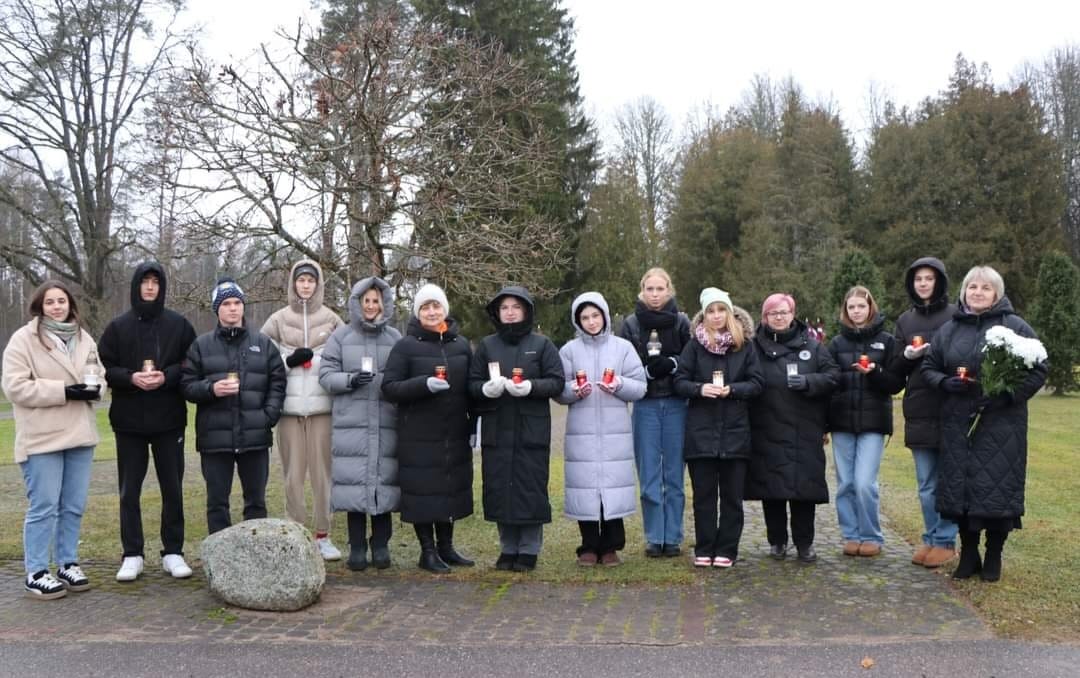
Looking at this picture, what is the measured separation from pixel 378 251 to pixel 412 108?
1.64m

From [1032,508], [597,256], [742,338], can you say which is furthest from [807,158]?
[742,338]

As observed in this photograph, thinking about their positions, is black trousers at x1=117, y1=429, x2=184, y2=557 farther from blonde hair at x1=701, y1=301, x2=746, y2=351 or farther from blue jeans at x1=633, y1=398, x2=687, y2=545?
blonde hair at x1=701, y1=301, x2=746, y2=351

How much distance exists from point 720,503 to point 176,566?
13.6ft

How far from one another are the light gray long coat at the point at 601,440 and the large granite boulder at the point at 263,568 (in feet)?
6.60

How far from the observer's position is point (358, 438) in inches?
265

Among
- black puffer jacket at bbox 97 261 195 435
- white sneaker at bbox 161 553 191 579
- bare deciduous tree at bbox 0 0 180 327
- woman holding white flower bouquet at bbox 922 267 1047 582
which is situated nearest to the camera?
woman holding white flower bouquet at bbox 922 267 1047 582

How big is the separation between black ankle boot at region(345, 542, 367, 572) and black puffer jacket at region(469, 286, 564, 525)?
103 centimetres

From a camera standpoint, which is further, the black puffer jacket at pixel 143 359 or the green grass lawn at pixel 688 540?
the black puffer jacket at pixel 143 359

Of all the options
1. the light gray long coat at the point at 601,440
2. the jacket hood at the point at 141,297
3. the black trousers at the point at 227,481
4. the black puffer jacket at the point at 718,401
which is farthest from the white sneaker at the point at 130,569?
the black puffer jacket at the point at 718,401

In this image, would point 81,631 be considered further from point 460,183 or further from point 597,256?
point 597,256

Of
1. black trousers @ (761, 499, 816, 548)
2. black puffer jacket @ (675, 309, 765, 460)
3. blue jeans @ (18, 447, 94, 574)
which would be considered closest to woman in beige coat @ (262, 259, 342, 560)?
blue jeans @ (18, 447, 94, 574)

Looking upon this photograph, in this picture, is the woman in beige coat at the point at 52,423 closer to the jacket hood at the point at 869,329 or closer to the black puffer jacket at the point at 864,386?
the black puffer jacket at the point at 864,386

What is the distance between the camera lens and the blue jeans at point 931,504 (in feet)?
22.4

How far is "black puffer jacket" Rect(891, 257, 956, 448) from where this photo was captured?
263 inches
